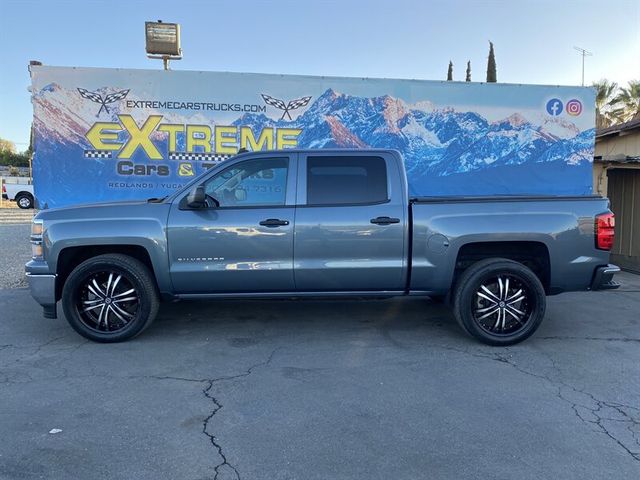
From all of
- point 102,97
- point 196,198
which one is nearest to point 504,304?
point 196,198

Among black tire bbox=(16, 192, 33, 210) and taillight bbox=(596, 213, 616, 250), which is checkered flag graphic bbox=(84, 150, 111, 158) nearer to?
taillight bbox=(596, 213, 616, 250)

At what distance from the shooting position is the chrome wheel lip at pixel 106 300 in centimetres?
502

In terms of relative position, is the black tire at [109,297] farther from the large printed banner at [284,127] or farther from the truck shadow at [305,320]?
the large printed banner at [284,127]

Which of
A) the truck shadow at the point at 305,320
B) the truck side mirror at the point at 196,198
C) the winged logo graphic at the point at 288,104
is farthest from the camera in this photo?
the winged logo graphic at the point at 288,104

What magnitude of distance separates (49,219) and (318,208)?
8.87 ft

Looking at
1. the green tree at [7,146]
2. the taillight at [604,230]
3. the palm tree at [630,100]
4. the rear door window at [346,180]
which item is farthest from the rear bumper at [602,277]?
the green tree at [7,146]

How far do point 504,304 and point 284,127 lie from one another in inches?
191

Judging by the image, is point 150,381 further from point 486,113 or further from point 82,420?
point 486,113

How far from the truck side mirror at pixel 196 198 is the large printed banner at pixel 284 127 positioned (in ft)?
11.6

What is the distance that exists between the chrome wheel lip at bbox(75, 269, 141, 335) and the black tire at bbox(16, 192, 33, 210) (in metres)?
25.9

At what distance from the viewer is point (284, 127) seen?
8.38 metres

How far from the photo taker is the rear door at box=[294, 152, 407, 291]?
5008mm

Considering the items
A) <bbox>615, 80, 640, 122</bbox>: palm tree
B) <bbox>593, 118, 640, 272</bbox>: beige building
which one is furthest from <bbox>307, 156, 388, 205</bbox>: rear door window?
<bbox>615, 80, 640, 122</bbox>: palm tree

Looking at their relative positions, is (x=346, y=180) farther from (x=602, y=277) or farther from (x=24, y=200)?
(x=24, y=200)
